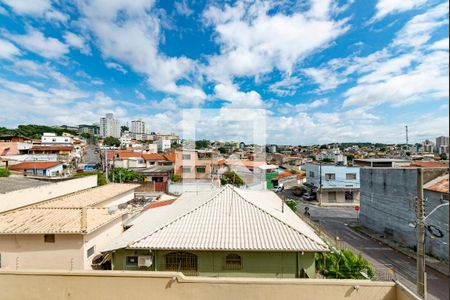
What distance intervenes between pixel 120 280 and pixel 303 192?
28785 millimetres

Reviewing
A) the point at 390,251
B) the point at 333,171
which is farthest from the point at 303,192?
the point at 390,251

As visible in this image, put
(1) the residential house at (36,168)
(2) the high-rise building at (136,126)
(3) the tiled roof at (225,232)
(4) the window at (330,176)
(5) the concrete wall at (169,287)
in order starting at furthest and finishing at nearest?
(2) the high-rise building at (136,126) < (1) the residential house at (36,168) < (4) the window at (330,176) < (3) the tiled roof at (225,232) < (5) the concrete wall at (169,287)

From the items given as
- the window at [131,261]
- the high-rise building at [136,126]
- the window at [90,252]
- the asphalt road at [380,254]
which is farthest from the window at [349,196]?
the high-rise building at [136,126]

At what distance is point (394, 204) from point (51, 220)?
61.9 ft

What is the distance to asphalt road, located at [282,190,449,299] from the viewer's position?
9.98m

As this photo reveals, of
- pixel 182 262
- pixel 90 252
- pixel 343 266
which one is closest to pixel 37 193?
pixel 90 252

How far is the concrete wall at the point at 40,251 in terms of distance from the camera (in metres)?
8.74

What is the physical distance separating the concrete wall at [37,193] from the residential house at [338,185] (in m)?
23.7

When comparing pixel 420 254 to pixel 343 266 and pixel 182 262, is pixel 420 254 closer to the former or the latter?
pixel 343 266

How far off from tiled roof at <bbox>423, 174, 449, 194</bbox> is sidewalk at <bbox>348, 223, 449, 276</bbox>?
3.56 metres

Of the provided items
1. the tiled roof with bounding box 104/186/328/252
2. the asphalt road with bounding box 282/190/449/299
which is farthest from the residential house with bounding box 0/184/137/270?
the asphalt road with bounding box 282/190/449/299

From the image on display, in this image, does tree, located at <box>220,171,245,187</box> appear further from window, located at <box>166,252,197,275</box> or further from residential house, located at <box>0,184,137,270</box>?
window, located at <box>166,252,197,275</box>

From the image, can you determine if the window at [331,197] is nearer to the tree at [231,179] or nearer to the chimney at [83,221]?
the tree at [231,179]

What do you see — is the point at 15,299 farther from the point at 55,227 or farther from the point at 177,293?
the point at 177,293
